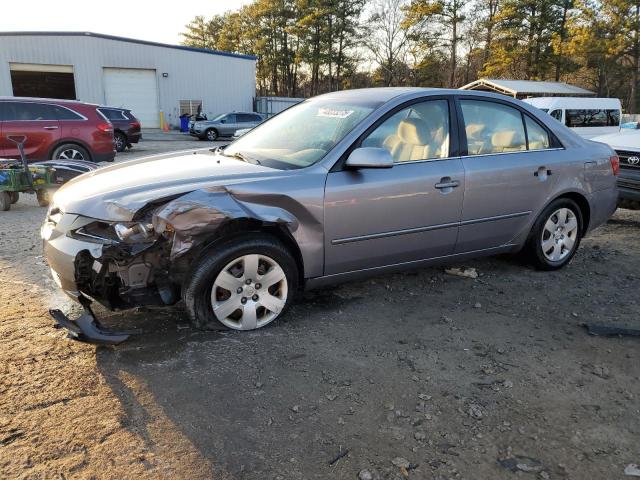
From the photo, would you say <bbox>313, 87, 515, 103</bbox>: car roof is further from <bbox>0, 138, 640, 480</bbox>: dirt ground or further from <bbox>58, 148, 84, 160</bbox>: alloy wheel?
<bbox>58, 148, 84, 160</bbox>: alloy wheel

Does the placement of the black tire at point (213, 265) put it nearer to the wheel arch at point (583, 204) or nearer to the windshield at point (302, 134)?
the windshield at point (302, 134)

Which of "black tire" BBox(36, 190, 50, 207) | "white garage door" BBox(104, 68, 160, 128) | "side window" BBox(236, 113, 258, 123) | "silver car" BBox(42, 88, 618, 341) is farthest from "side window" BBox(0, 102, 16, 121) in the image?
"white garage door" BBox(104, 68, 160, 128)

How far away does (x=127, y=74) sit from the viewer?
29.2 metres

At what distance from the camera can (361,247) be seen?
369 cm

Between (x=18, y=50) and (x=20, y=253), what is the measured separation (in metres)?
26.2

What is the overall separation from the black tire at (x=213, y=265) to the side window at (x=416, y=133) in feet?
3.41

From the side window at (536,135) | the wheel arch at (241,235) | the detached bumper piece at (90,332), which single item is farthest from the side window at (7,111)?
the side window at (536,135)

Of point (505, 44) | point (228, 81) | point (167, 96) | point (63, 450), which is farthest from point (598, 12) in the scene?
point (63, 450)

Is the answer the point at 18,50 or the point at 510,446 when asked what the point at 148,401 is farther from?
the point at 18,50

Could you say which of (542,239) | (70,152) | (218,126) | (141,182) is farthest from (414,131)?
(218,126)

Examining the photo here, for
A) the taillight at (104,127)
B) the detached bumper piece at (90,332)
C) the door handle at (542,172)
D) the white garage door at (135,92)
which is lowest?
the detached bumper piece at (90,332)

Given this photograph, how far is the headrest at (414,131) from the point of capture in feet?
12.8

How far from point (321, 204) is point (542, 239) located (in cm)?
242

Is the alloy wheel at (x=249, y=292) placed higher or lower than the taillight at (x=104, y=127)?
lower
